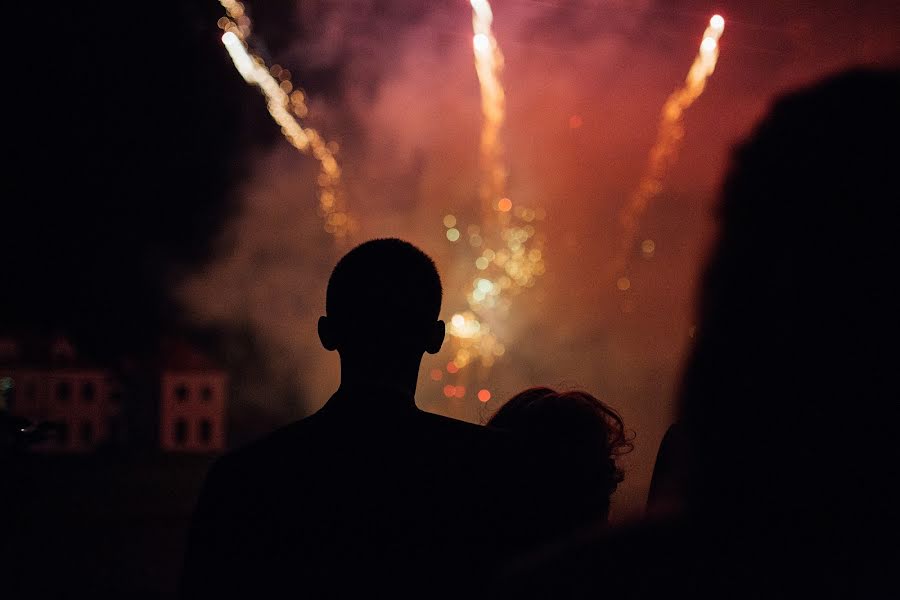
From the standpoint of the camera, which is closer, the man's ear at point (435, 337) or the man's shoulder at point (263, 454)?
the man's shoulder at point (263, 454)

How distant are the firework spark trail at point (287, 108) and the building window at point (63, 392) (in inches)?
387

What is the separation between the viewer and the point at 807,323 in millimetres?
823

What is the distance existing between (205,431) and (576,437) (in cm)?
2812

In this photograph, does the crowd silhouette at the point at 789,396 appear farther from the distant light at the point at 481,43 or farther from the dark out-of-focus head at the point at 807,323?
the distant light at the point at 481,43

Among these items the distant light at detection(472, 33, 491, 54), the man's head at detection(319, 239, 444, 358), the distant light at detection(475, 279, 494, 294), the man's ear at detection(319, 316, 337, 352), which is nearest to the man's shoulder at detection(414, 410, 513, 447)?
the man's head at detection(319, 239, 444, 358)

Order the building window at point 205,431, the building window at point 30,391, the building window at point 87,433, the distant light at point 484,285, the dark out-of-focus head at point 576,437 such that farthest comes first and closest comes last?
the distant light at point 484,285
the building window at point 205,431
the building window at point 87,433
the building window at point 30,391
the dark out-of-focus head at point 576,437

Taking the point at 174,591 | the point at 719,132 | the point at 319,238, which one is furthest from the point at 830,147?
the point at 319,238

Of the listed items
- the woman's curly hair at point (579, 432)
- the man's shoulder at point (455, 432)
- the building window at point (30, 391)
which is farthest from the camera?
the building window at point (30, 391)

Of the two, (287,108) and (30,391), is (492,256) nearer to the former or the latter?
(287,108)

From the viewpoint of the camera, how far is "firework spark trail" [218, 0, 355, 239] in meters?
15.6

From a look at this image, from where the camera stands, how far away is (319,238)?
28.0m

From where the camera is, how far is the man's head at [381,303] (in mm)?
1860

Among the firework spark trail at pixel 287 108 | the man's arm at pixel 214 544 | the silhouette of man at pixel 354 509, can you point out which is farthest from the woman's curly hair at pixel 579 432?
the firework spark trail at pixel 287 108

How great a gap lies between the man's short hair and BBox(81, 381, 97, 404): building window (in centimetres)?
2750
